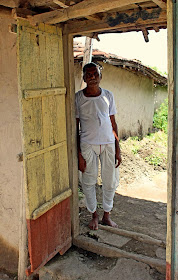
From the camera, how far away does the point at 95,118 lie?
12.0 feet

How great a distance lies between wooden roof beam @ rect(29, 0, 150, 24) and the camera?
2.62m

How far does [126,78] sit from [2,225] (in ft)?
20.3

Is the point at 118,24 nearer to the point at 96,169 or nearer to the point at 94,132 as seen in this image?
the point at 94,132

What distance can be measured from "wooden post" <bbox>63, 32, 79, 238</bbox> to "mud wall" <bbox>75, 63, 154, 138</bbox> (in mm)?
4146

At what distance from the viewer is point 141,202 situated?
18.5ft

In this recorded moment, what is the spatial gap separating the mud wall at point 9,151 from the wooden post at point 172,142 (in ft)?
6.36

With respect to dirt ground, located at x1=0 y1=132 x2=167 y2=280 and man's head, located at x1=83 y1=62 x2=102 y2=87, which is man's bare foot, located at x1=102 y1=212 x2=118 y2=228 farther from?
man's head, located at x1=83 y1=62 x2=102 y2=87

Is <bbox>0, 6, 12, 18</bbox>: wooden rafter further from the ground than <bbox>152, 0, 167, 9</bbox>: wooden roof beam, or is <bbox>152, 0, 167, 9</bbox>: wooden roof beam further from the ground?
<bbox>0, 6, 12, 18</bbox>: wooden rafter

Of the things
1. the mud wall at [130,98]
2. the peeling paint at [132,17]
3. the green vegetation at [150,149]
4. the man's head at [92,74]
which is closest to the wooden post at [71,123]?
the man's head at [92,74]

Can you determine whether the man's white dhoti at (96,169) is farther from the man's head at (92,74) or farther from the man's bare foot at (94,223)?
the man's head at (92,74)

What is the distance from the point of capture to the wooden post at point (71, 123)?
348 cm

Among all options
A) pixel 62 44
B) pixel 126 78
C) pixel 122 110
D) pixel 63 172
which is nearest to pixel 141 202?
pixel 63 172

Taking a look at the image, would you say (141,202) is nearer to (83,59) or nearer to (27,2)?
(83,59)

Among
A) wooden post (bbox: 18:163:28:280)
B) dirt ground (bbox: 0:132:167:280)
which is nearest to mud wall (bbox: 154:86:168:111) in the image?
dirt ground (bbox: 0:132:167:280)
